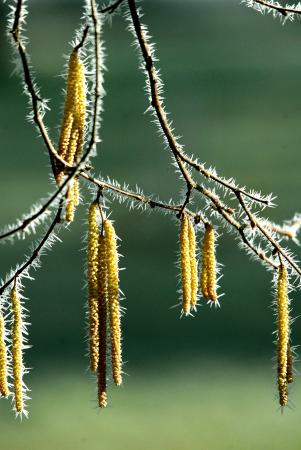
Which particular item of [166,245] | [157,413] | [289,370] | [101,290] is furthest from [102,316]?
[166,245]

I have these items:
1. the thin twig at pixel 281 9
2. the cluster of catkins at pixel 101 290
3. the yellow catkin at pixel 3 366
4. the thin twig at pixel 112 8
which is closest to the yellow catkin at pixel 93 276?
the cluster of catkins at pixel 101 290

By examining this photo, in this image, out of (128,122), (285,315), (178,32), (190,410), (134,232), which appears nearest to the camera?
(285,315)

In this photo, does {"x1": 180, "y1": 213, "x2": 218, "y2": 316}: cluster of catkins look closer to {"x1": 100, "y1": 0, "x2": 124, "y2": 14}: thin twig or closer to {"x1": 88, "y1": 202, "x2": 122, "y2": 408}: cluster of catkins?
{"x1": 88, "y1": 202, "x2": 122, "y2": 408}: cluster of catkins

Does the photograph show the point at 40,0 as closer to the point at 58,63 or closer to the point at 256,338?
the point at 58,63

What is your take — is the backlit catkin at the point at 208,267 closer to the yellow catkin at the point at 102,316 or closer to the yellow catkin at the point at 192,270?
the yellow catkin at the point at 192,270

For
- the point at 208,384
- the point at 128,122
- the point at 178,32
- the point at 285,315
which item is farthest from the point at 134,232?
the point at 285,315

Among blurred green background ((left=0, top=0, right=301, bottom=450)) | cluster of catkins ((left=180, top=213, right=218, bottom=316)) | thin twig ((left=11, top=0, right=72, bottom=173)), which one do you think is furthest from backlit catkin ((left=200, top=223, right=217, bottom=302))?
blurred green background ((left=0, top=0, right=301, bottom=450))
